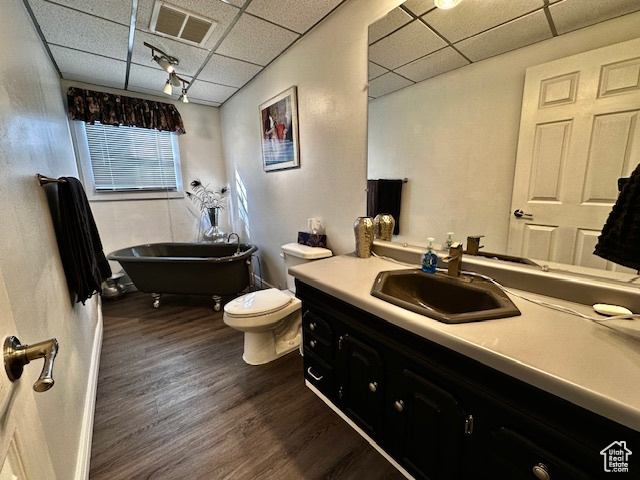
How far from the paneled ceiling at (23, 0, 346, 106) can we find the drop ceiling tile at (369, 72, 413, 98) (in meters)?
0.60

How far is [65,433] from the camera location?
106 cm

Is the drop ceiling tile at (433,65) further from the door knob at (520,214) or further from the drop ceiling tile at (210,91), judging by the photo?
the drop ceiling tile at (210,91)

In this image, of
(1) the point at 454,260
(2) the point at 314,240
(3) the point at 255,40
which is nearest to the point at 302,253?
(2) the point at 314,240

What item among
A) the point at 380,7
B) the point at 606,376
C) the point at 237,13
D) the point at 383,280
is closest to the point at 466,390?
the point at 606,376

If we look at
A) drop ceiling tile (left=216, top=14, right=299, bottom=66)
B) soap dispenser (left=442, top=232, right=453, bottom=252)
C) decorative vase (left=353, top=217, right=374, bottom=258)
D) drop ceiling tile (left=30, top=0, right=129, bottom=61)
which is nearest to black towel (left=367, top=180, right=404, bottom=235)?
decorative vase (left=353, top=217, right=374, bottom=258)

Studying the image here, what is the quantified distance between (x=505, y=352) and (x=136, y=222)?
12.7ft

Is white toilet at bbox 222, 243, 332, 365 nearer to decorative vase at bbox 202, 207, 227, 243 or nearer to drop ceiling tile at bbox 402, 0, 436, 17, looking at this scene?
drop ceiling tile at bbox 402, 0, 436, 17

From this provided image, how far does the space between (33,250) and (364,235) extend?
1518mm

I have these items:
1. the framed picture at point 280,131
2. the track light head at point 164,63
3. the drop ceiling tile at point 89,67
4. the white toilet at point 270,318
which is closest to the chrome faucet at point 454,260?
the white toilet at point 270,318

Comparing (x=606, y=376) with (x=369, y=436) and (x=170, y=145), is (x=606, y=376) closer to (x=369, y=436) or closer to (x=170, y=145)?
(x=369, y=436)

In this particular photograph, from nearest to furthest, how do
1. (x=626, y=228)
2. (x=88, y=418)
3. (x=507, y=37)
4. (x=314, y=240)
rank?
(x=626, y=228) < (x=507, y=37) < (x=88, y=418) < (x=314, y=240)

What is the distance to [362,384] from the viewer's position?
1217 millimetres

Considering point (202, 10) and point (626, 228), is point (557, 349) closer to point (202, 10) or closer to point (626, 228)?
point (626, 228)

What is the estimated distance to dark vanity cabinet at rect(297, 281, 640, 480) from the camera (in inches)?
24.7
